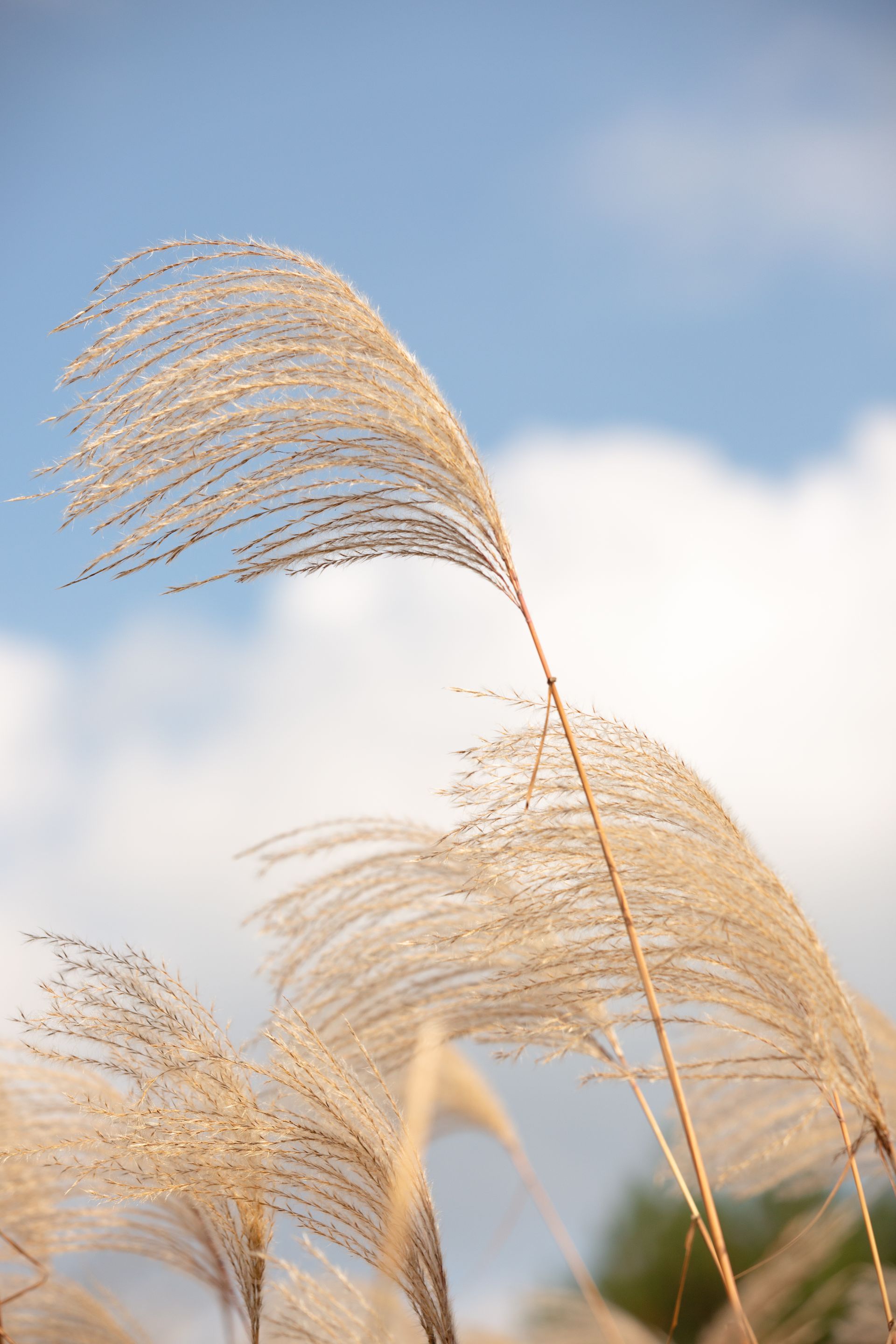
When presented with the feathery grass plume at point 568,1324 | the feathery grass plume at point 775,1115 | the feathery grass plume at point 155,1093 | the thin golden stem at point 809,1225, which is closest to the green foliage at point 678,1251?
the feathery grass plume at point 568,1324

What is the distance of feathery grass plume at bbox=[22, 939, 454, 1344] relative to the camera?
1374 millimetres

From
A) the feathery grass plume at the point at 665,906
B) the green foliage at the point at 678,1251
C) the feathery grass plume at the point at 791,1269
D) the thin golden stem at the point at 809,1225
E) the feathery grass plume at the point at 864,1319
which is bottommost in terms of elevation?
the green foliage at the point at 678,1251

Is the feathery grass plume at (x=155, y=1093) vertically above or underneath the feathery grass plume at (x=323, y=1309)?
above

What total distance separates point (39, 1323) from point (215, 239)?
221 centimetres

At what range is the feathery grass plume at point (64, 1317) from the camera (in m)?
2.17

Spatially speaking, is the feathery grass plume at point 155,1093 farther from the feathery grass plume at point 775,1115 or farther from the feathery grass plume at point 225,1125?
the feathery grass plume at point 775,1115

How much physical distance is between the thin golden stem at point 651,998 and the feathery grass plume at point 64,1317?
146 centimetres

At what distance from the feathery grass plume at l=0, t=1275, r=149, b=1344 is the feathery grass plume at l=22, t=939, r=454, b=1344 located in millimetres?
916

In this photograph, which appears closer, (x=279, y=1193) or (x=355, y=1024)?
(x=279, y=1193)

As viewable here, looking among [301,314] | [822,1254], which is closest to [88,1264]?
[822,1254]

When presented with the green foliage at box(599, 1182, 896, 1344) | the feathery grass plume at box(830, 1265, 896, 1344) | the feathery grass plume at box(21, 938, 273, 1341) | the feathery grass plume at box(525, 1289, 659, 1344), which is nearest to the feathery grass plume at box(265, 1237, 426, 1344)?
the feathery grass plume at box(21, 938, 273, 1341)

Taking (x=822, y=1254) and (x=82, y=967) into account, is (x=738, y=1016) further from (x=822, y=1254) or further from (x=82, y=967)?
(x=82, y=967)

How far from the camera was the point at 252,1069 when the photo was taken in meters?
1.40

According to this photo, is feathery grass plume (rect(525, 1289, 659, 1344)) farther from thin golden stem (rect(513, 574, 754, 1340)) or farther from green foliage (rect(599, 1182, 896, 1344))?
green foliage (rect(599, 1182, 896, 1344))
